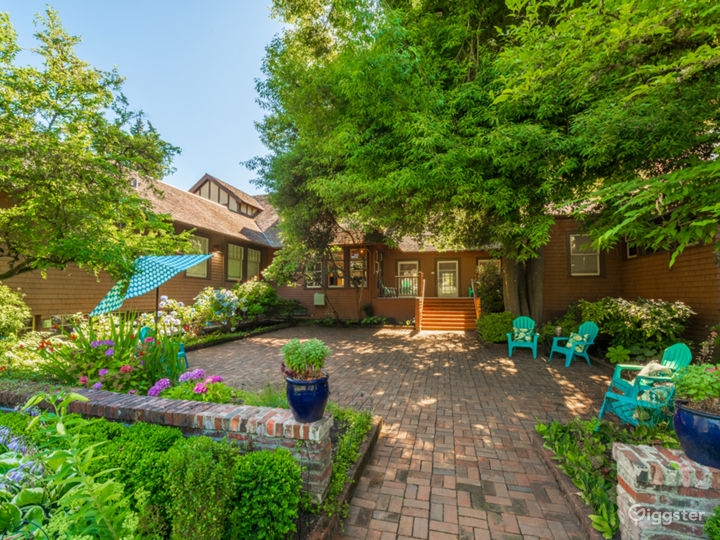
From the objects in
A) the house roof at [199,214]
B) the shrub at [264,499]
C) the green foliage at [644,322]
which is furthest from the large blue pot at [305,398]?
the house roof at [199,214]

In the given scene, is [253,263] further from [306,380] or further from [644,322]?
[644,322]

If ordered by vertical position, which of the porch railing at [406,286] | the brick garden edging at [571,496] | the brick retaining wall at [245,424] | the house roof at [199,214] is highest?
the house roof at [199,214]

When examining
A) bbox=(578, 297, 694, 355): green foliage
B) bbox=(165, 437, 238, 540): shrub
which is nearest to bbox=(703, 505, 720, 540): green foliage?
bbox=(165, 437, 238, 540): shrub

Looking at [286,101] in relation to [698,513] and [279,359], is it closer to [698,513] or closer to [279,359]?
[279,359]

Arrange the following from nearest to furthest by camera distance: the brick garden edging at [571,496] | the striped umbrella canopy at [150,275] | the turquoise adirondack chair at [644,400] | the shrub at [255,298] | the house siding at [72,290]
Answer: the brick garden edging at [571,496] → the turquoise adirondack chair at [644,400] → the striped umbrella canopy at [150,275] → the house siding at [72,290] → the shrub at [255,298]

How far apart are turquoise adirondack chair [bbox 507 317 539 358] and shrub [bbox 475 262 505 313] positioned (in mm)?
3981

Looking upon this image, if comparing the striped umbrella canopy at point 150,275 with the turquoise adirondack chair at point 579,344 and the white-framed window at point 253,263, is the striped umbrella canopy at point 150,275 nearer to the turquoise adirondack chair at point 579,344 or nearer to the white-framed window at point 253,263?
the turquoise adirondack chair at point 579,344

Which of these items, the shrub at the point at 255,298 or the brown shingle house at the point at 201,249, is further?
the shrub at the point at 255,298

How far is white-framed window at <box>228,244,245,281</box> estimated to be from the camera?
14906 mm

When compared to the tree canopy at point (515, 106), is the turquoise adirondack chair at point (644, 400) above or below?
below

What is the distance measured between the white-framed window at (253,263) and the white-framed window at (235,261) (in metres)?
0.58

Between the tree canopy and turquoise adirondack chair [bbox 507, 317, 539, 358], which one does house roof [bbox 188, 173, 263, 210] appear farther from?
turquoise adirondack chair [bbox 507, 317, 539, 358]

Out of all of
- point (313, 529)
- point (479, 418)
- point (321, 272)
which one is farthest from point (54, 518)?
point (321, 272)

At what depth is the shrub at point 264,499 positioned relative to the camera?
1.94 meters
